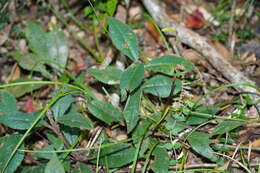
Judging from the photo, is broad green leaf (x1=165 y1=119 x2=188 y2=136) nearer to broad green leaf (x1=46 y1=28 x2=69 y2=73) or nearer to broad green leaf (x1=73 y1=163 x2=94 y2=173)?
broad green leaf (x1=73 y1=163 x2=94 y2=173)

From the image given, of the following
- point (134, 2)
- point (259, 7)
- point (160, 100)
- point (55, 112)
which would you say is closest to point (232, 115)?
point (160, 100)

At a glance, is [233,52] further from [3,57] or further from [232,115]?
[3,57]

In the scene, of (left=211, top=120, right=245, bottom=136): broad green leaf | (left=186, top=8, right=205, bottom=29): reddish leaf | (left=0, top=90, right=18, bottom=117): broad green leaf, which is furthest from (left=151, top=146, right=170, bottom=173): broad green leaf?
(left=186, top=8, right=205, bottom=29): reddish leaf

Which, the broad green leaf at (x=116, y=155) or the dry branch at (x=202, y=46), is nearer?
the broad green leaf at (x=116, y=155)

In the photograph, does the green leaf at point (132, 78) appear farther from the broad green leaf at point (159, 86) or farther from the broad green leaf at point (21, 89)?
the broad green leaf at point (21, 89)

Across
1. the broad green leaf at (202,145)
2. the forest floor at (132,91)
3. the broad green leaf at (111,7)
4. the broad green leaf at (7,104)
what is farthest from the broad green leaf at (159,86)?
the broad green leaf at (7,104)

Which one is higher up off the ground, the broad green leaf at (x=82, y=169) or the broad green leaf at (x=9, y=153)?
the broad green leaf at (x=9, y=153)
